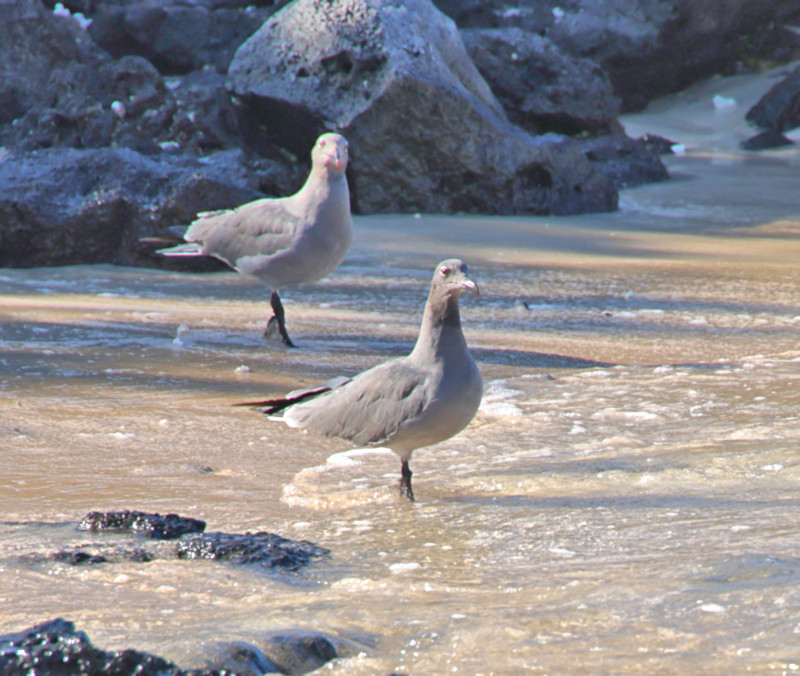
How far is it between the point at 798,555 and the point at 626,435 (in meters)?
1.70

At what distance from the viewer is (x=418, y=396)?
3680 millimetres

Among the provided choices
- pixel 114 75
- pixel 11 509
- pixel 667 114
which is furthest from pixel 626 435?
pixel 667 114

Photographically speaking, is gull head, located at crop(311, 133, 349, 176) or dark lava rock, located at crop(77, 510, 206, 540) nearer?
dark lava rock, located at crop(77, 510, 206, 540)

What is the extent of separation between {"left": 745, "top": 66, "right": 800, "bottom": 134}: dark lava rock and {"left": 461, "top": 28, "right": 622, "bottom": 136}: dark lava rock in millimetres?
4089

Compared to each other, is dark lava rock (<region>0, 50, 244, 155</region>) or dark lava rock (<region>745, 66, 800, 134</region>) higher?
dark lava rock (<region>745, 66, 800, 134</region>)

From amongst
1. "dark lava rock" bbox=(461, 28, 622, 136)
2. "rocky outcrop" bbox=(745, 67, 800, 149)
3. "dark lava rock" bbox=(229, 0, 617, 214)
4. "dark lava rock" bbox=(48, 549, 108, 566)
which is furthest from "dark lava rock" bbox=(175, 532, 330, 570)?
"rocky outcrop" bbox=(745, 67, 800, 149)

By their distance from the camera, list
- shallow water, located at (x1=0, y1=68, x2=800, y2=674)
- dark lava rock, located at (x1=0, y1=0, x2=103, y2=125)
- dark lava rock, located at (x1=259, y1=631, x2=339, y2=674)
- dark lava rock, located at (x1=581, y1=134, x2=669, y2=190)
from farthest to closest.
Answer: dark lava rock, located at (x1=0, y1=0, x2=103, y2=125), dark lava rock, located at (x1=581, y1=134, x2=669, y2=190), shallow water, located at (x1=0, y1=68, x2=800, y2=674), dark lava rock, located at (x1=259, y1=631, x2=339, y2=674)

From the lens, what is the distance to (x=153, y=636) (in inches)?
97.0

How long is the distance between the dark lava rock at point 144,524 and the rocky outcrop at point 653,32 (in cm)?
1525

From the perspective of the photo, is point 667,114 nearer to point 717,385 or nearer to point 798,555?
point 717,385

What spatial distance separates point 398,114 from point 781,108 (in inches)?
308

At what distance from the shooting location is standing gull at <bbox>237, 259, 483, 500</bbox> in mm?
3668

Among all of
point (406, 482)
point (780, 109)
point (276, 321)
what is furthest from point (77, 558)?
point (780, 109)

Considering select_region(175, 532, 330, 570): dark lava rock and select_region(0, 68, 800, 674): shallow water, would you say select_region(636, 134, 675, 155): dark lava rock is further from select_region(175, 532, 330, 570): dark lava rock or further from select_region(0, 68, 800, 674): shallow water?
select_region(175, 532, 330, 570): dark lava rock
